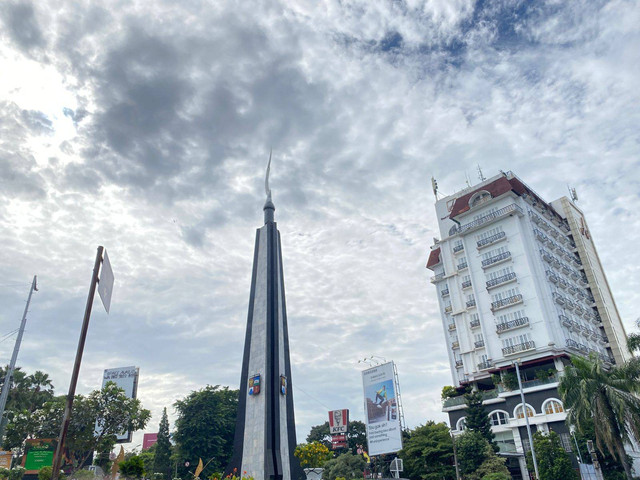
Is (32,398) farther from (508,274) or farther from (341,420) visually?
(508,274)

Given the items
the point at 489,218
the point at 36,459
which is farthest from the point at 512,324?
the point at 36,459

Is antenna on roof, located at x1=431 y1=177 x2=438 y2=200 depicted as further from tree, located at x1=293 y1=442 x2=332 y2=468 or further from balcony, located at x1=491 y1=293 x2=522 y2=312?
tree, located at x1=293 y1=442 x2=332 y2=468

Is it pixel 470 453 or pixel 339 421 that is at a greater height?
pixel 339 421

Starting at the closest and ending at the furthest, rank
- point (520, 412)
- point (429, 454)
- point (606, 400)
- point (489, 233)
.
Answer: point (606, 400), point (429, 454), point (520, 412), point (489, 233)

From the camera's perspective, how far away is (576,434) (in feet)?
141

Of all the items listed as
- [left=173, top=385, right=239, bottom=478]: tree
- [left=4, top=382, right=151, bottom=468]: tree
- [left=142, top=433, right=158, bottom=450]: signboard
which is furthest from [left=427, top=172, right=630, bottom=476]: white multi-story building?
[left=142, top=433, right=158, bottom=450]: signboard

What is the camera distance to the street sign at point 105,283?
14695mm

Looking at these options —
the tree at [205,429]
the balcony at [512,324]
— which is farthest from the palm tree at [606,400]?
the tree at [205,429]

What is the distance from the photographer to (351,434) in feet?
254

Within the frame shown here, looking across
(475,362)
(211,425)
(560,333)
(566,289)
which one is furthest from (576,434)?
(211,425)

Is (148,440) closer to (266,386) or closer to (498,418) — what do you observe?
(266,386)


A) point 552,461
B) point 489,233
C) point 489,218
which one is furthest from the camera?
point 489,233

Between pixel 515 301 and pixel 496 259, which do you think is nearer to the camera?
pixel 515 301

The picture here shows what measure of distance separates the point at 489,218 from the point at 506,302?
11521 mm
